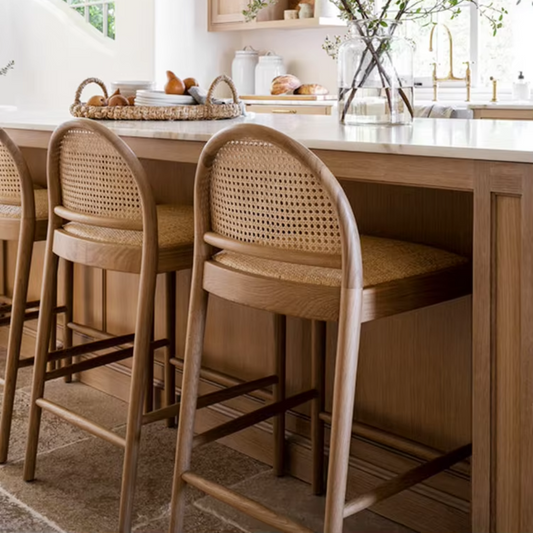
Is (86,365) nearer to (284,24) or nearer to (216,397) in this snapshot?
(216,397)

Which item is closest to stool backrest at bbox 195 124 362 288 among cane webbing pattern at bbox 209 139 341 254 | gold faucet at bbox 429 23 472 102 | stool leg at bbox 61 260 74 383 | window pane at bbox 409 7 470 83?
cane webbing pattern at bbox 209 139 341 254

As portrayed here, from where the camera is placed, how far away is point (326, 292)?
1.67 metres

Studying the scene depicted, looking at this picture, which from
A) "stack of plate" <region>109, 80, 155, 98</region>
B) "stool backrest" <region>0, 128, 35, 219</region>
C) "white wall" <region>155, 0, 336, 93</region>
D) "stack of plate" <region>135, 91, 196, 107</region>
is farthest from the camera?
"white wall" <region>155, 0, 336, 93</region>

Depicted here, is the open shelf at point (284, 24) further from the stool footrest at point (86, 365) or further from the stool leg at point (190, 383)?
the stool leg at point (190, 383)

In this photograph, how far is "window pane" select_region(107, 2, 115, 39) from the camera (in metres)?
7.09

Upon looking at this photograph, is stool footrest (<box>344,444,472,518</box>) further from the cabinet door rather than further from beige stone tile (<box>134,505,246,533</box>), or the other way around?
the cabinet door

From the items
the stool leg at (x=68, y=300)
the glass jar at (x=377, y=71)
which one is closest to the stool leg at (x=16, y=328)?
the stool leg at (x=68, y=300)

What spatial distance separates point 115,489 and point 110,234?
27.7 inches

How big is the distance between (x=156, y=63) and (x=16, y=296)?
4.23m

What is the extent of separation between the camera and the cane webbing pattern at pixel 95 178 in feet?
7.11

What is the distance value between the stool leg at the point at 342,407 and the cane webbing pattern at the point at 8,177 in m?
1.35

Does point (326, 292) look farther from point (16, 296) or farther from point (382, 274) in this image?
point (16, 296)

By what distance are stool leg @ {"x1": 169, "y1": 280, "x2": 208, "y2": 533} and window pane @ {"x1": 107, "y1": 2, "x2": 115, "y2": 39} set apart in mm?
5612

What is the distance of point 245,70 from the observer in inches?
267
